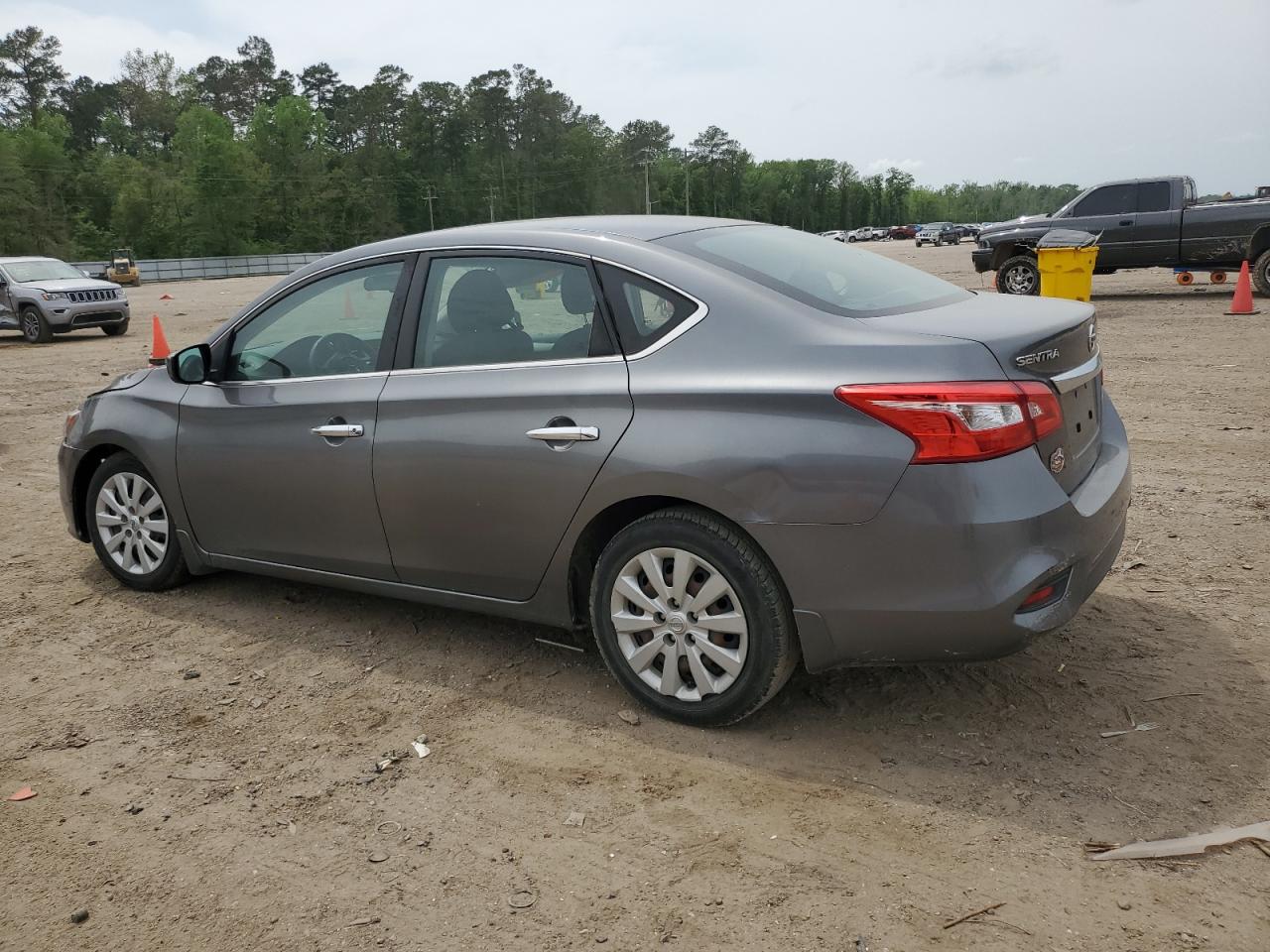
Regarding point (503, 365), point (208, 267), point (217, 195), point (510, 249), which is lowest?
point (503, 365)

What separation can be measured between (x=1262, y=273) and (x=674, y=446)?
17.1m

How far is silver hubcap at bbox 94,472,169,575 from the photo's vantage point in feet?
16.8

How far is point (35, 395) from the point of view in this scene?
41.5 feet

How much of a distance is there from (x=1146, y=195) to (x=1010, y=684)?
16546 mm

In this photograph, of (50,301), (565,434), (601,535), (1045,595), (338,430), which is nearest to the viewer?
(1045,595)

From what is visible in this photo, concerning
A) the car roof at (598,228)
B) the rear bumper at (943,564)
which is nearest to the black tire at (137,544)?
the car roof at (598,228)

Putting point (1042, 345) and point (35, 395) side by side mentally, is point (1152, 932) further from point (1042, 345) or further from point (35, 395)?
Result: point (35, 395)

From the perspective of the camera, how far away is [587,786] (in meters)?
3.32

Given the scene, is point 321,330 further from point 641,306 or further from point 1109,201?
point 1109,201

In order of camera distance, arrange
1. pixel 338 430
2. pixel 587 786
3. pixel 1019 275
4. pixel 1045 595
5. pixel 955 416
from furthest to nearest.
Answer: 1. pixel 1019 275
2. pixel 338 430
3. pixel 587 786
4. pixel 1045 595
5. pixel 955 416

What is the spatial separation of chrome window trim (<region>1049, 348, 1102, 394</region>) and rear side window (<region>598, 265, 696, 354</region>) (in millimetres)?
1161

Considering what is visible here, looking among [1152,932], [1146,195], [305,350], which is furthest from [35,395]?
[1146,195]

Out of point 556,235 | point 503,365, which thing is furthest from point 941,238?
point 503,365

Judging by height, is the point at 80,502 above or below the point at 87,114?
below
